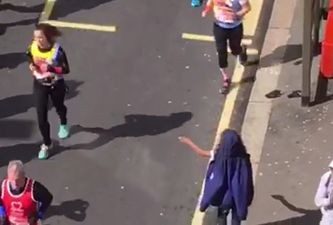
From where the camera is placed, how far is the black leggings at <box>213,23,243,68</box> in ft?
46.4

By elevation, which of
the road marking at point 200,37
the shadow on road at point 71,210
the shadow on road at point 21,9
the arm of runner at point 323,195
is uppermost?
the arm of runner at point 323,195

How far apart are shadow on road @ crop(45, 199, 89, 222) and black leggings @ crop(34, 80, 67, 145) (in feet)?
3.06

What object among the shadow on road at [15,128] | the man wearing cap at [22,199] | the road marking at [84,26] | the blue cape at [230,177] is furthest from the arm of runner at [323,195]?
the road marking at [84,26]

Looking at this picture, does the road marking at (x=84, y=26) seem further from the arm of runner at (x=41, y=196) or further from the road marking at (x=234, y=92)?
the arm of runner at (x=41, y=196)

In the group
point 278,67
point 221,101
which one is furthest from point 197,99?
point 278,67

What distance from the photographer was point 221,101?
1445 centimetres

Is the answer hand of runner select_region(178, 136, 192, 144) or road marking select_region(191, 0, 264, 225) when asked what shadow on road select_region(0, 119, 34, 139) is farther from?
road marking select_region(191, 0, 264, 225)

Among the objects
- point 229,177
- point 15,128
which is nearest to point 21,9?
point 15,128

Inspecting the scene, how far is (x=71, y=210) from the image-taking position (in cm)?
1291

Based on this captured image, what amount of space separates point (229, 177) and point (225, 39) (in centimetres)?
330

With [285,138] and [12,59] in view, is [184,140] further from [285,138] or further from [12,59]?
[12,59]

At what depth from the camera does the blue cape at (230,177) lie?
11.2 metres

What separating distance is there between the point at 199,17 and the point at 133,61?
132 cm

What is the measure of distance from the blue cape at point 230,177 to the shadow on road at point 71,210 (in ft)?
6.28
